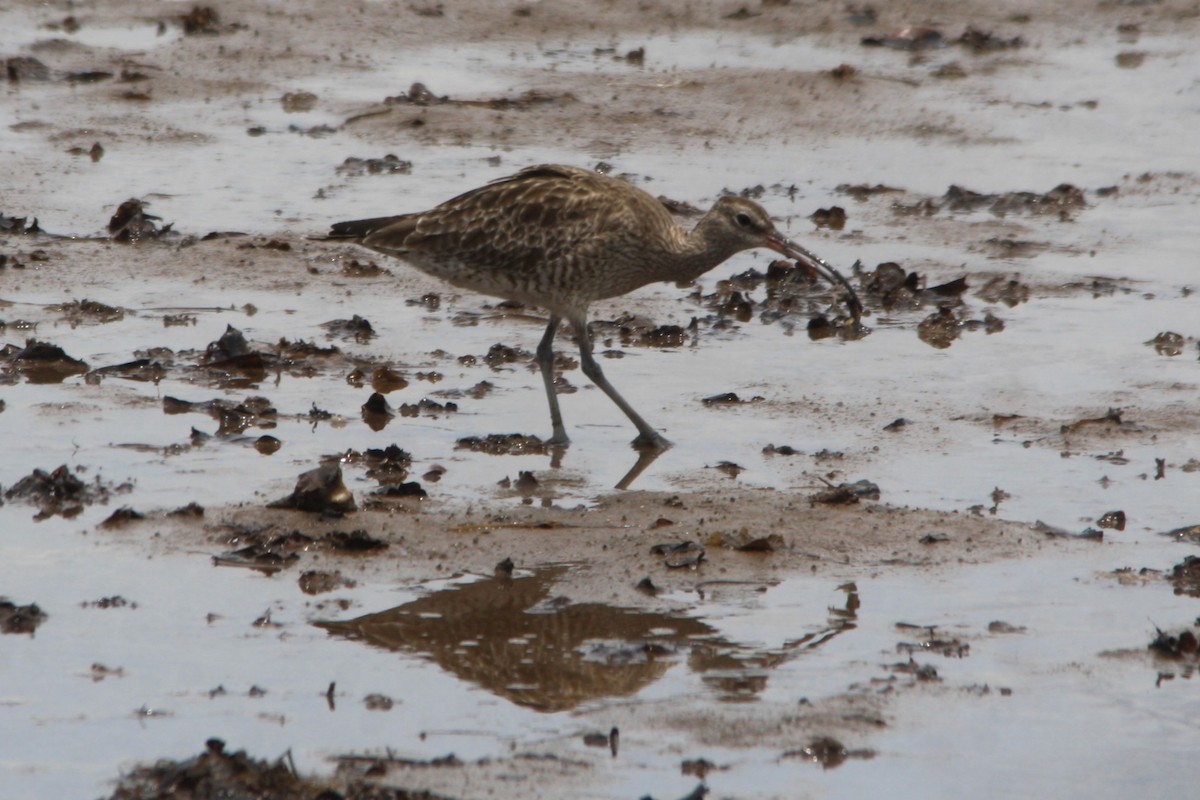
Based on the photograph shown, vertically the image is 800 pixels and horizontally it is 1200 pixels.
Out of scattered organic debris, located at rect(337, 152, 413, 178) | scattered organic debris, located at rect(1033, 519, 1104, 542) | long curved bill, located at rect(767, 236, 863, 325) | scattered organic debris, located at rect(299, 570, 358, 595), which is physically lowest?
scattered organic debris, located at rect(299, 570, 358, 595)

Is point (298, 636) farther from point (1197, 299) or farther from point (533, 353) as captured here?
point (1197, 299)

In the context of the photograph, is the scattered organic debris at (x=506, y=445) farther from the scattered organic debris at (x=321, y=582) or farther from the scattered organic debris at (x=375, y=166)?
the scattered organic debris at (x=375, y=166)

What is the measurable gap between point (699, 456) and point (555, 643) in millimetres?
2463

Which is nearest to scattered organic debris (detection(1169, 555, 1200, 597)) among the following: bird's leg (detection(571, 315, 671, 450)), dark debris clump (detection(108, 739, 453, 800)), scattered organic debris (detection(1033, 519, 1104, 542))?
scattered organic debris (detection(1033, 519, 1104, 542))

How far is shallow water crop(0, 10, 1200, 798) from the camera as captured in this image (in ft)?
19.3

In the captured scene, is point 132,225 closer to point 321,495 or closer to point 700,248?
point 700,248

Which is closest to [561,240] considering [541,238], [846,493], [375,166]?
[541,238]

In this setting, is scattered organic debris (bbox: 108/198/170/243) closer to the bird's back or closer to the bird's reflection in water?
the bird's back

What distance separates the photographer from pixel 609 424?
375 inches

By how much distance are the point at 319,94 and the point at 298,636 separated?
32.7 feet

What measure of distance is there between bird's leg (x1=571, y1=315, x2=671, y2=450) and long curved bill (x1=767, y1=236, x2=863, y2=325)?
1.12 meters

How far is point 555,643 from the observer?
6594 millimetres

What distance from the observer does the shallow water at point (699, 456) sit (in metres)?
5.87

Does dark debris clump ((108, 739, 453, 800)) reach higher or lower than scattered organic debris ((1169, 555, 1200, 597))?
lower
